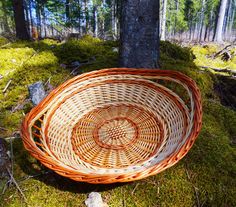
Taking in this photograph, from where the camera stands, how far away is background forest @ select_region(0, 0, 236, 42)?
9.47 m

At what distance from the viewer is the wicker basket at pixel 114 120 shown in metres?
1.36

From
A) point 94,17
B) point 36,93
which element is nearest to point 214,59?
point 36,93

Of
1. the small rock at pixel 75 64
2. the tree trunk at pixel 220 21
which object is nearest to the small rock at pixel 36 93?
the small rock at pixel 75 64

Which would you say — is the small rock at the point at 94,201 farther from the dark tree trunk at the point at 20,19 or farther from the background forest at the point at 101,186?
the dark tree trunk at the point at 20,19

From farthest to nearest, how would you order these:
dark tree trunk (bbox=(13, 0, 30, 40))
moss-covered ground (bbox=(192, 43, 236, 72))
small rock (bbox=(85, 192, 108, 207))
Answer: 1. moss-covered ground (bbox=(192, 43, 236, 72))
2. dark tree trunk (bbox=(13, 0, 30, 40))
3. small rock (bbox=(85, 192, 108, 207))

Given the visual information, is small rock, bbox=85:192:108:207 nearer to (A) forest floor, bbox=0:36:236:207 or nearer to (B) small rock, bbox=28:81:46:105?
(A) forest floor, bbox=0:36:236:207

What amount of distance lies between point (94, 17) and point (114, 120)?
16.5 m

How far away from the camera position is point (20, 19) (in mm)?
4996

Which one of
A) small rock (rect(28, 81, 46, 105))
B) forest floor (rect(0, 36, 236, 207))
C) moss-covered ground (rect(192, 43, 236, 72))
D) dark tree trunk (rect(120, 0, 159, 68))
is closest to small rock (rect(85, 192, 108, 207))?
forest floor (rect(0, 36, 236, 207))

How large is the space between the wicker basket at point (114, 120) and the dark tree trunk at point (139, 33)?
0.38 metres

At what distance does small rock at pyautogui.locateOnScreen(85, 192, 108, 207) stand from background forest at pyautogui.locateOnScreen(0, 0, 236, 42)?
185 inches

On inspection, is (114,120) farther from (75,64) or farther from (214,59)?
(214,59)

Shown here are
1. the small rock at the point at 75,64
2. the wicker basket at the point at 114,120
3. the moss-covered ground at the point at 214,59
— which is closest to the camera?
the wicker basket at the point at 114,120

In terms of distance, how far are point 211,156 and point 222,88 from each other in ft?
5.28
